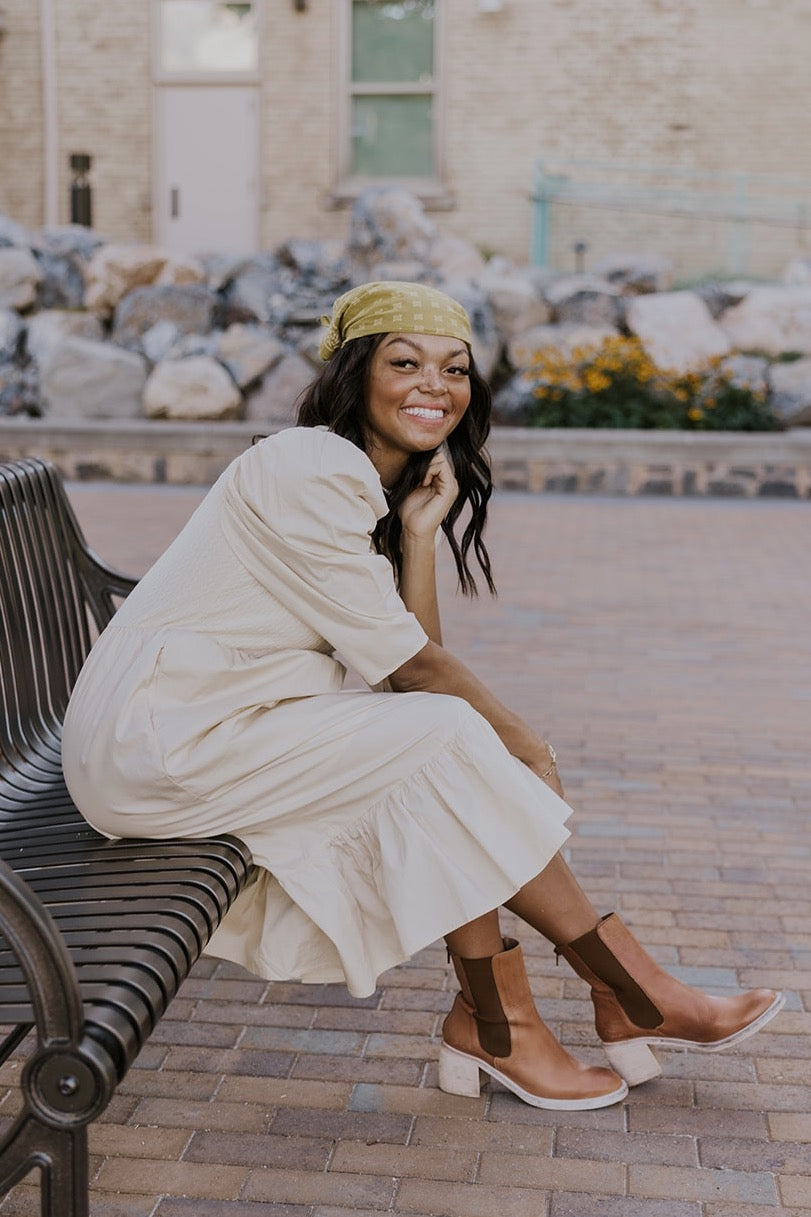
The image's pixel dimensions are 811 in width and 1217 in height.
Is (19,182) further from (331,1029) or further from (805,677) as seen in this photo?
(331,1029)

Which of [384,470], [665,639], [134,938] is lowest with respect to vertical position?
[665,639]

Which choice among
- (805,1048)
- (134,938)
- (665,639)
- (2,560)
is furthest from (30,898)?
(665,639)

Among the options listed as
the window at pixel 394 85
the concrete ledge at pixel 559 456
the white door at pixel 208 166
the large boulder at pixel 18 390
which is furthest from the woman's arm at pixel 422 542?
the white door at pixel 208 166

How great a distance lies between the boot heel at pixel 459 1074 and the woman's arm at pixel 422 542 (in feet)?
2.49

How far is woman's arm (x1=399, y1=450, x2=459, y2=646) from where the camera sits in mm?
2863

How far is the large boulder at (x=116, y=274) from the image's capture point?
46.8 feet

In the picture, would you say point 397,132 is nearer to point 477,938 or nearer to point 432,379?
point 432,379

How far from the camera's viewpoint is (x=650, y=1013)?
Answer: 2.70m

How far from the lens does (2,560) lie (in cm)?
318

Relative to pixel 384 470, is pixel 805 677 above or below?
below

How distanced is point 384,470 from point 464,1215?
4.42ft

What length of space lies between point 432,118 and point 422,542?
16.0 metres

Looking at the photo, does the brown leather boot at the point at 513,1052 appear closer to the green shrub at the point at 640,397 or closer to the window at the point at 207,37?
the green shrub at the point at 640,397

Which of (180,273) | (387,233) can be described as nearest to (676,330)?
(387,233)
